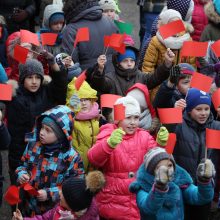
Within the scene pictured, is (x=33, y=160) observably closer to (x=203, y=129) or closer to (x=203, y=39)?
(x=203, y=129)

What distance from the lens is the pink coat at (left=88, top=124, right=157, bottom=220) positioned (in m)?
5.13

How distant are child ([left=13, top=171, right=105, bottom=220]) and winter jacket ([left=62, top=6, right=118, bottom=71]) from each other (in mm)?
2496

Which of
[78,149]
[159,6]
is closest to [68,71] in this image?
[78,149]

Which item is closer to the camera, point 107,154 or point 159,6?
point 107,154

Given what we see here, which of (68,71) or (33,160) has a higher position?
(68,71)

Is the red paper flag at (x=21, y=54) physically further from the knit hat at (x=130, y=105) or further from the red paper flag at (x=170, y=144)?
the red paper flag at (x=170, y=144)

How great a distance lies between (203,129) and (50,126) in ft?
4.01

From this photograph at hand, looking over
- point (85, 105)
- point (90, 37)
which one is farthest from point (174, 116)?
point (90, 37)

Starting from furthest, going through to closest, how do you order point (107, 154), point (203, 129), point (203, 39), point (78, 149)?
point (203, 39)
point (78, 149)
point (203, 129)
point (107, 154)

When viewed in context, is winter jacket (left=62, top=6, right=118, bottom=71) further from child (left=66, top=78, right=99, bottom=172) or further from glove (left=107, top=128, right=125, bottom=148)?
glove (left=107, top=128, right=125, bottom=148)

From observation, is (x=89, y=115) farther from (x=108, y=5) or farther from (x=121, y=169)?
(x=108, y=5)

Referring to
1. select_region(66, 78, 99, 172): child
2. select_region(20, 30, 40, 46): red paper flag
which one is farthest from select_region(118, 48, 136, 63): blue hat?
select_region(20, 30, 40, 46): red paper flag

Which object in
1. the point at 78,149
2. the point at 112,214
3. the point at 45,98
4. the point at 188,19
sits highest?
the point at 188,19

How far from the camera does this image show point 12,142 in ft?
19.0
